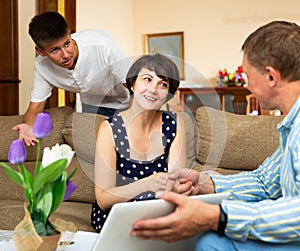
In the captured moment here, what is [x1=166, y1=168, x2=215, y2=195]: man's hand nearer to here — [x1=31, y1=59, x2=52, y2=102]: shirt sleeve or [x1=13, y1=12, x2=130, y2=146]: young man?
[x1=13, y1=12, x2=130, y2=146]: young man

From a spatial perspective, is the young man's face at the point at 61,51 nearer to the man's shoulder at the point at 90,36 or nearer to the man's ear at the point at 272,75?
the man's shoulder at the point at 90,36

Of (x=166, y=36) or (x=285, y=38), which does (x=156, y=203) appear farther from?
(x=166, y=36)

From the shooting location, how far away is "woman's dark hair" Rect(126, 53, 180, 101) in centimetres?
157

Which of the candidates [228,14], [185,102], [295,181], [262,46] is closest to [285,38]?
[262,46]

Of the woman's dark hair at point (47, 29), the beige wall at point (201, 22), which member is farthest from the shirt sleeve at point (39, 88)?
the beige wall at point (201, 22)

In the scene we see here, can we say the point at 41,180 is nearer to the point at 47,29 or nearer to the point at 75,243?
the point at 75,243

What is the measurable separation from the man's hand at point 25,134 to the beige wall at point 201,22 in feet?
10.9

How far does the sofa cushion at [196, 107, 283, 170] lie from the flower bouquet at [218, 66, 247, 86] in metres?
3.54

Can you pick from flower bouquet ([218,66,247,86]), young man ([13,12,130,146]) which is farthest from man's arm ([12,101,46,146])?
flower bouquet ([218,66,247,86])

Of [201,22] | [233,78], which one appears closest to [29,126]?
[233,78]

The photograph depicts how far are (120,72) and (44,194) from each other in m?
0.84

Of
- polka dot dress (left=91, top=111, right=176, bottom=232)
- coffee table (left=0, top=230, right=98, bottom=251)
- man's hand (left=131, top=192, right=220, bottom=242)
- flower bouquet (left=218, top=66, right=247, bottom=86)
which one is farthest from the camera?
flower bouquet (left=218, top=66, right=247, bottom=86)

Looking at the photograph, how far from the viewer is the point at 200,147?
218cm

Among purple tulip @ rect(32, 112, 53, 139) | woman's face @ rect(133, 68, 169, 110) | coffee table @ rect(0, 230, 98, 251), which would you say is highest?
woman's face @ rect(133, 68, 169, 110)
